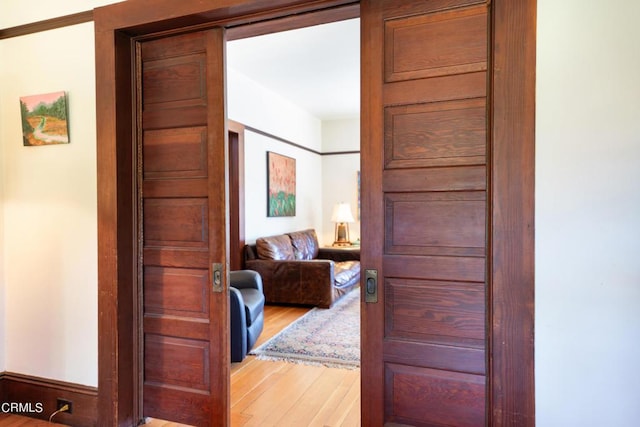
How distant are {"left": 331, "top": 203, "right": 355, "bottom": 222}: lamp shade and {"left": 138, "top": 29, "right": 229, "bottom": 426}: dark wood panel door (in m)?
4.60

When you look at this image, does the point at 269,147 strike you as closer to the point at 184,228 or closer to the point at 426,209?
the point at 184,228

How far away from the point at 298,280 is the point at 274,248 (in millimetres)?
523

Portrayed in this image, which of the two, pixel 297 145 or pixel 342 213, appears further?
pixel 342 213

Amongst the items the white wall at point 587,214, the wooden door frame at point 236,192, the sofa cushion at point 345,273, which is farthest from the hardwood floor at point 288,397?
the sofa cushion at point 345,273

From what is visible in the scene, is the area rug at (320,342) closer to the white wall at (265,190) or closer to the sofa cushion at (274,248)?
the sofa cushion at (274,248)

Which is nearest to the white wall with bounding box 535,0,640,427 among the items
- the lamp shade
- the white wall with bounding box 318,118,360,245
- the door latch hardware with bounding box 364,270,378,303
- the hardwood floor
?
the door latch hardware with bounding box 364,270,378,303

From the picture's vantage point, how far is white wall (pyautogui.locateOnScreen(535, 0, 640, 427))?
1.34 m

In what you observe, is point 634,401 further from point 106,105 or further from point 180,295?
point 106,105

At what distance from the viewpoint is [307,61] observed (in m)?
4.07

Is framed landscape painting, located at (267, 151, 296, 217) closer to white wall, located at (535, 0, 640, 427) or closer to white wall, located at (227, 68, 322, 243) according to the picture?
white wall, located at (227, 68, 322, 243)

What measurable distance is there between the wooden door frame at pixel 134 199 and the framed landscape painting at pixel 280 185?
3.10 meters

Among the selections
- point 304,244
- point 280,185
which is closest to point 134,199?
point 280,185

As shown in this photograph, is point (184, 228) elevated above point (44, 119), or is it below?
below

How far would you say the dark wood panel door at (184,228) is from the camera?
1.94 meters
